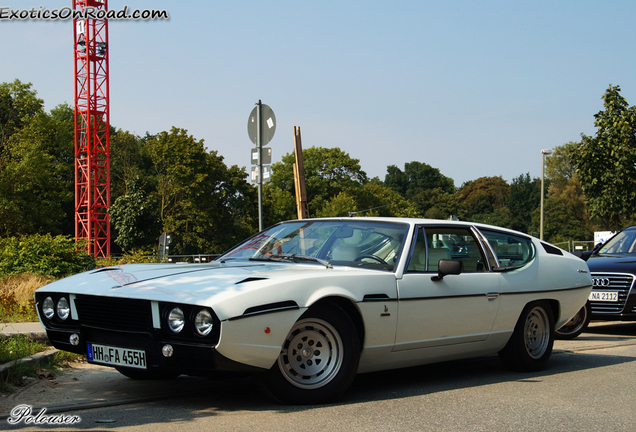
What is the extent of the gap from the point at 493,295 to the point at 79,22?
43.7m

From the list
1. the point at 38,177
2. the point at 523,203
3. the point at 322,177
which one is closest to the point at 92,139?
the point at 38,177

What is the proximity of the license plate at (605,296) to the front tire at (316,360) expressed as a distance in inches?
251

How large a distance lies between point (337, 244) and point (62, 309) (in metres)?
2.26

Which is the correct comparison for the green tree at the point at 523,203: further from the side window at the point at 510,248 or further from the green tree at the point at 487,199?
the side window at the point at 510,248

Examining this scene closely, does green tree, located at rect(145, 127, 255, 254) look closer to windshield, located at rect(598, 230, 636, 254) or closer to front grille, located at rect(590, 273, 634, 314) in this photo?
windshield, located at rect(598, 230, 636, 254)

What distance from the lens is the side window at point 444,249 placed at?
5.74m

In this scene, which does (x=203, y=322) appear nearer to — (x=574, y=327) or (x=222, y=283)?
(x=222, y=283)

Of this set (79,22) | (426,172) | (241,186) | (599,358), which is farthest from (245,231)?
(426,172)

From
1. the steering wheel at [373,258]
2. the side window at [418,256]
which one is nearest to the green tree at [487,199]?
the side window at [418,256]

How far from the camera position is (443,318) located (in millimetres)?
5664

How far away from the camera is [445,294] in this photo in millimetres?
5695

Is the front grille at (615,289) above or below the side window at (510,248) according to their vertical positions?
below

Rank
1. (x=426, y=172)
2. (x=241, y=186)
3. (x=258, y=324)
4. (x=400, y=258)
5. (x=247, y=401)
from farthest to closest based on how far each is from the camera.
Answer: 1. (x=426, y=172)
2. (x=241, y=186)
3. (x=400, y=258)
4. (x=247, y=401)
5. (x=258, y=324)

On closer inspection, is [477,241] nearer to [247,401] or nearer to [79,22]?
[247,401]
